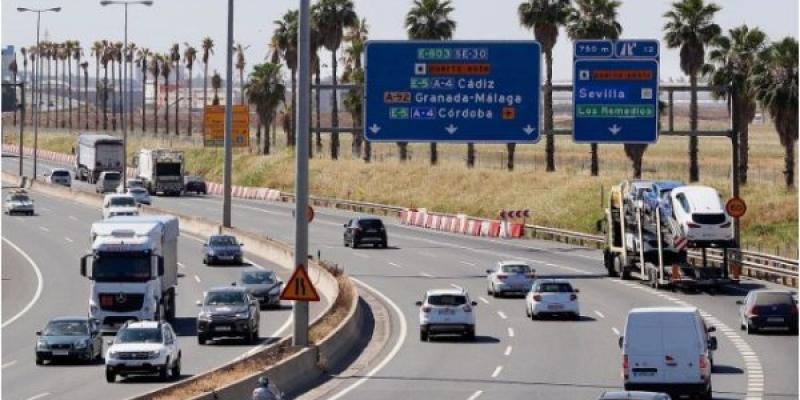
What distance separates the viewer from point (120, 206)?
9500 centimetres

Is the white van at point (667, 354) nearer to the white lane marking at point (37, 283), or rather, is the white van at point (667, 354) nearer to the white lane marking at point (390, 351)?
the white lane marking at point (390, 351)

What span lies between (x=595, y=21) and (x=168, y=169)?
1544 inches

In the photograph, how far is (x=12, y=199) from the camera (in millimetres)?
110062

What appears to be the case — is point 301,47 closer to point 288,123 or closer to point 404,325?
point 404,325

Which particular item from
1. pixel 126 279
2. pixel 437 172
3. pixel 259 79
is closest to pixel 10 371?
pixel 126 279

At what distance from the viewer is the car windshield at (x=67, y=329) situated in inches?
1735

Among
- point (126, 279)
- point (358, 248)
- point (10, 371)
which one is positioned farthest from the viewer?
point (358, 248)

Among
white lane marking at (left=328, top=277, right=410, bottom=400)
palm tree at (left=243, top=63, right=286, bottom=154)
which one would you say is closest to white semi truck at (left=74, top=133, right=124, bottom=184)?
palm tree at (left=243, top=63, right=286, bottom=154)

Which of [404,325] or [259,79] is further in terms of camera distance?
[259,79]

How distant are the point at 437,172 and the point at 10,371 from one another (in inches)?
3520

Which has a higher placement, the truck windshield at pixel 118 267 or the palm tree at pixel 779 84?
the palm tree at pixel 779 84

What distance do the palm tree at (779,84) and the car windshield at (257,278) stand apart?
130 ft


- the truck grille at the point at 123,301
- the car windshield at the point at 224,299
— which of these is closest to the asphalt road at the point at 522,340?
the car windshield at the point at 224,299

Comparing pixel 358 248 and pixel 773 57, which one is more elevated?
pixel 773 57
